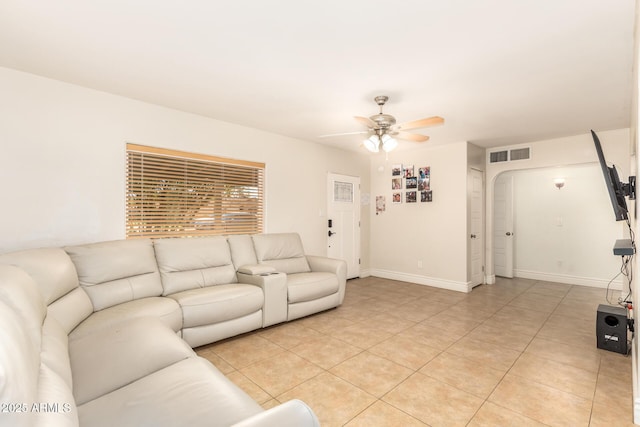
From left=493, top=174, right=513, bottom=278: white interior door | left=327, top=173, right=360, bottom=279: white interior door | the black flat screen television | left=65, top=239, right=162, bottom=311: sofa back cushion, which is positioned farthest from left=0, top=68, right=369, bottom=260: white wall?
left=493, top=174, right=513, bottom=278: white interior door

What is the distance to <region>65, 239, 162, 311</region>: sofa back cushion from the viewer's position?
8.22 feet

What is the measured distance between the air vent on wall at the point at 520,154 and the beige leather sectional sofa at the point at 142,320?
3608mm

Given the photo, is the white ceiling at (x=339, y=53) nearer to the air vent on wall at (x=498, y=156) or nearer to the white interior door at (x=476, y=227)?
the air vent on wall at (x=498, y=156)

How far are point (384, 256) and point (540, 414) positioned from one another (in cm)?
412

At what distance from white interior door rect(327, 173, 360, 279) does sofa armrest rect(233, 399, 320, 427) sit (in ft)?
14.1

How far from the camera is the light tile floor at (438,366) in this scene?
193 cm

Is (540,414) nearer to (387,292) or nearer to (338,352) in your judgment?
(338,352)

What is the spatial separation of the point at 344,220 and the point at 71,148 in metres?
3.98

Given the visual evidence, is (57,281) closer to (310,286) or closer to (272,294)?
(272,294)

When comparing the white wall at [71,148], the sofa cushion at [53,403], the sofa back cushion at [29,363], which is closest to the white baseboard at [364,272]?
the white wall at [71,148]

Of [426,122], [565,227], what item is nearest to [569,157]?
[565,227]

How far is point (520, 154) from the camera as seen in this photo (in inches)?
200

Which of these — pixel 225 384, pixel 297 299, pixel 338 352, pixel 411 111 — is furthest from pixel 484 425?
pixel 411 111

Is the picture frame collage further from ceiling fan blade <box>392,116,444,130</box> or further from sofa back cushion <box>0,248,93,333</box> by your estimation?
sofa back cushion <box>0,248,93,333</box>
